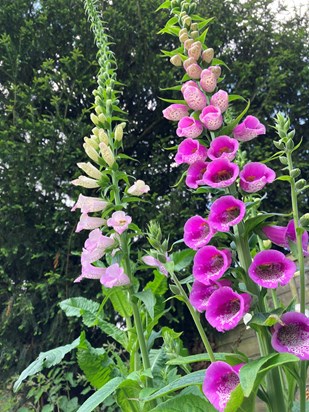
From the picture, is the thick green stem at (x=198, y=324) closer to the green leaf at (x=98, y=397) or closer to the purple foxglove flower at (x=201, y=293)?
the purple foxglove flower at (x=201, y=293)

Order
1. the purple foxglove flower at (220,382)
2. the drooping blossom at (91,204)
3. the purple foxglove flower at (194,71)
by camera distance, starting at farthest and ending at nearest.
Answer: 1. the drooping blossom at (91,204)
2. the purple foxglove flower at (194,71)
3. the purple foxglove flower at (220,382)

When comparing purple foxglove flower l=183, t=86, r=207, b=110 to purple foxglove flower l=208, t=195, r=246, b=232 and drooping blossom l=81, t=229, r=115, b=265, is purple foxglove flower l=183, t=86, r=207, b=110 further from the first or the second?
drooping blossom l=81, t=229, r=115, b=265

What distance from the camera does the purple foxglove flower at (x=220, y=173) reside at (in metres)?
0.72

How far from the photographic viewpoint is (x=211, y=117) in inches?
30.3

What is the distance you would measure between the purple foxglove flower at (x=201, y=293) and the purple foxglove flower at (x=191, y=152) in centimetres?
21

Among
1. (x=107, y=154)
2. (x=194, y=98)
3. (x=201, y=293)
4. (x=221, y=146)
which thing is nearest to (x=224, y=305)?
(x=201, y=293)

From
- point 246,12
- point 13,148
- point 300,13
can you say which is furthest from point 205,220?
point 300,13

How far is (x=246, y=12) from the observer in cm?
430

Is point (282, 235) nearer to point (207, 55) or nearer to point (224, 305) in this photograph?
point (224, 305)

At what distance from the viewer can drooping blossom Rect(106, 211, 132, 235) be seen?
0.92 metres

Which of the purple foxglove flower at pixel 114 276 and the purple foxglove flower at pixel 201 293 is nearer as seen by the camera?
the purple foxglove flower at pixel 201 293

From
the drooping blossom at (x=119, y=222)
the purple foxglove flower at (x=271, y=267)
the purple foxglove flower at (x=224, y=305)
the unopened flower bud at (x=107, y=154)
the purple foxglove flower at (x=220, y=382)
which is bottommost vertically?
the purple foxglove flower at (x=220, y=382)

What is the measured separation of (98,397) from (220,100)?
23.4 inches

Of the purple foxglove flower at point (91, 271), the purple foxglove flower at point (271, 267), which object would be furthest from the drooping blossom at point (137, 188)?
the purple foxglove flower at point (271, 267)
